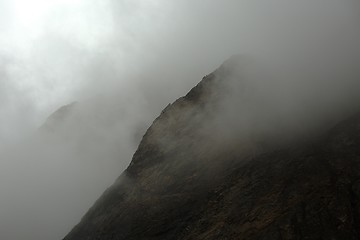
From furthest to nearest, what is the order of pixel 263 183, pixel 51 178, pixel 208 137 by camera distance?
pixel 51 178 < pixel 208 137 < pixel 263 183

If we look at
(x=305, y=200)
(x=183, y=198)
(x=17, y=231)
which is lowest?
(x=305, y=200)

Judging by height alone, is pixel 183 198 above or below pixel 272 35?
below

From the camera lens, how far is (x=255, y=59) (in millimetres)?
60250

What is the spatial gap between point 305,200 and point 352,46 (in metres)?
33.9

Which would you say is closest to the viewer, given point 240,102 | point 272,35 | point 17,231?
point 240,102

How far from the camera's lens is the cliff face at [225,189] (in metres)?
31.0

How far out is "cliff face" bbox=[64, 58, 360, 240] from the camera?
3100 cm

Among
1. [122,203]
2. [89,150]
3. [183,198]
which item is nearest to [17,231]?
[89,150]

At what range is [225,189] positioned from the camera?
38.0 m

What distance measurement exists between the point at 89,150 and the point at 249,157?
98107 millimetres

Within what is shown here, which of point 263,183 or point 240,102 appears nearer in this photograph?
point 263,183

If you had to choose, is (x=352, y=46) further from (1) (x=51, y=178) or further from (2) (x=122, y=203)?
(1) (x=51, y=178)

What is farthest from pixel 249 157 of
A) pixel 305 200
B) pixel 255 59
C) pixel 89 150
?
pixel 89 150

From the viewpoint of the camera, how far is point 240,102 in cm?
5241
